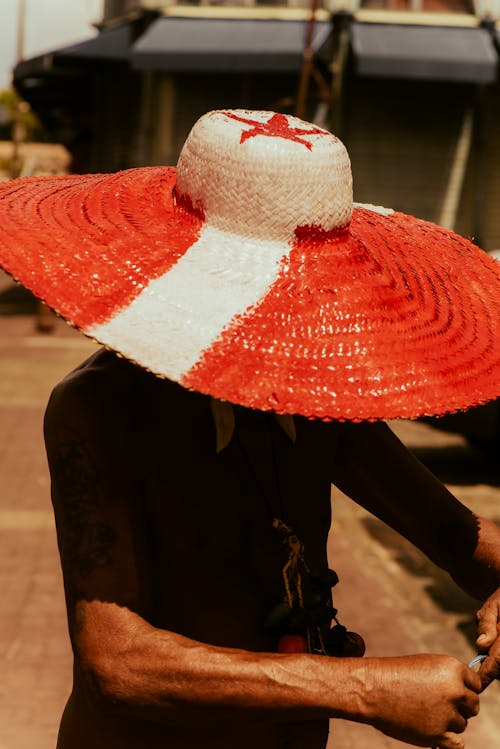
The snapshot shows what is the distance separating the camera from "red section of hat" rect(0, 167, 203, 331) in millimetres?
1646

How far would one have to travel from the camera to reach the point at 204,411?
1.90 metres

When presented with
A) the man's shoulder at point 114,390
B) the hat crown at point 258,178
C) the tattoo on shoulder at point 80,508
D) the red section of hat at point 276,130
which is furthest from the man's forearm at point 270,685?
the red section of hat at point 276,130

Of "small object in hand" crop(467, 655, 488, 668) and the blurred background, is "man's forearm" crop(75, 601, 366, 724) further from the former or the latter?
the blurred background

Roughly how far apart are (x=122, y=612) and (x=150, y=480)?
223 mm

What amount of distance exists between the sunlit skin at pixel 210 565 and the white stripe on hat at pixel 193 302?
0.66 feet

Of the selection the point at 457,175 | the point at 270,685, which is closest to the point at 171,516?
the point at 270,685

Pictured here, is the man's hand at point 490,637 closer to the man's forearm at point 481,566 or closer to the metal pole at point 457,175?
the man's forearm at point 481,566

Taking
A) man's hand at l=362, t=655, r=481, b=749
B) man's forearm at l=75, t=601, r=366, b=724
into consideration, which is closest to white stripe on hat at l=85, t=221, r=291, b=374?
man's forearm at l=75, t=601, r=366, b=724

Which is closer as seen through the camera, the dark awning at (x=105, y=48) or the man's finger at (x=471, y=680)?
the man's finger at (x=471, y=680)

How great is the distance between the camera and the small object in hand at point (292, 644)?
1.87 meters

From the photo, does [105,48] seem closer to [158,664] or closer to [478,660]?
[478,660]

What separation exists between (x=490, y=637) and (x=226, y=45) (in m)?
16.0

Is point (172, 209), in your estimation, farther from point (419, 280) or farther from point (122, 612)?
point (122, 612)

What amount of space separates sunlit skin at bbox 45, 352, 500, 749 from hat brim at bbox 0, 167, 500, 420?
21 centimetres
